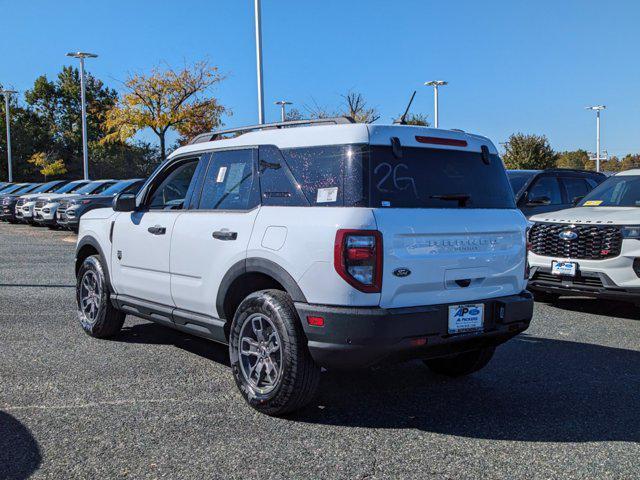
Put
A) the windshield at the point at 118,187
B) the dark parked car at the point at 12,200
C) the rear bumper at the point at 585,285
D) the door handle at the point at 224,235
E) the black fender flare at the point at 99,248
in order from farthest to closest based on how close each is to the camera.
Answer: the dark parked car at the point at 12,200
the windshield at the point at 118,187
the rear bumper at the point at 585,285
the black fender flare at the point at 99,248
the door handle at the point at 224,235

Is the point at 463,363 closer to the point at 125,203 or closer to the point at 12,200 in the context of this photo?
the point at 125,203

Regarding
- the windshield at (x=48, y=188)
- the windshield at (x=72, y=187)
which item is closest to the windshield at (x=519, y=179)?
the windshield at (x=72, y=187)

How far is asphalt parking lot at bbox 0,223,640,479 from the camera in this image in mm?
3576

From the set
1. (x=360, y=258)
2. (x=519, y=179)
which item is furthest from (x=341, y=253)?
(x=519, y=179)

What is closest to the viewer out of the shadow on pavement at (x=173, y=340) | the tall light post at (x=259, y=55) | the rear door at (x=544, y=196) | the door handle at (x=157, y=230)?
the door handle at (x=157, y=230)

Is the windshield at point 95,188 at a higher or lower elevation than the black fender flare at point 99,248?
higher

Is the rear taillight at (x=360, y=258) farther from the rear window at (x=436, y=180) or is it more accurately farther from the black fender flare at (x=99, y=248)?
the black fender flare at (x=99, y=248)

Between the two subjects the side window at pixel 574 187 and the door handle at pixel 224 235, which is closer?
the door handle at pixel 224 235

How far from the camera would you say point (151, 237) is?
5594 mm

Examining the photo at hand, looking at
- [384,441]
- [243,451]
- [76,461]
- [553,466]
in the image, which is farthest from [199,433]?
[553,466]

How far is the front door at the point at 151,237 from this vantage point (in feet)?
17.8

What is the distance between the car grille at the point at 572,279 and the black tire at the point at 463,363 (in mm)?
2949

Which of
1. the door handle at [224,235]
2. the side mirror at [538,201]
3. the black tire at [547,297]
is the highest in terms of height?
the side mirror at [538,201]

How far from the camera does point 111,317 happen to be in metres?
6.37
